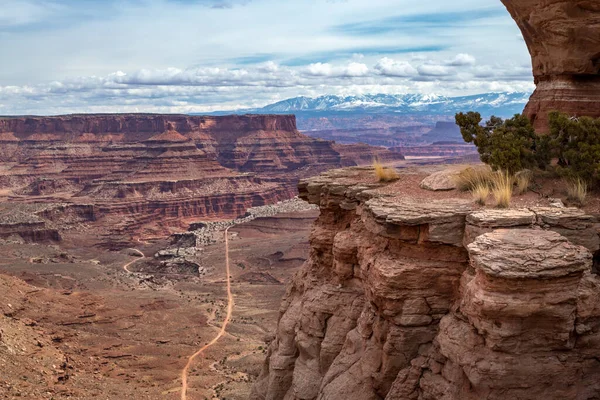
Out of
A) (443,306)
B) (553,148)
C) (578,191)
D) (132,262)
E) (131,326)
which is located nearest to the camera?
(443,306)

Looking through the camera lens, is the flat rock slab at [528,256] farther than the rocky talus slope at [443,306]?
No

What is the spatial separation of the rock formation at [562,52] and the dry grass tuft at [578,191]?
373 centimetres

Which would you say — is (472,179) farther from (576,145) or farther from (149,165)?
(149,165)

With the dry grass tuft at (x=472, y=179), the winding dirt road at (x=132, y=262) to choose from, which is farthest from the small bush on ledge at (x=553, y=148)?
the winding dirt road at (x=132, y=262)

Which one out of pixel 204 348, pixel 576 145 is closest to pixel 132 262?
pixel 204 348

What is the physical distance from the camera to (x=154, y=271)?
6931 centimetres

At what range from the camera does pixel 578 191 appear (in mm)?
14188

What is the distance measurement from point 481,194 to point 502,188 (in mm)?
457

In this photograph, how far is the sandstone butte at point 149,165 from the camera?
114 meters

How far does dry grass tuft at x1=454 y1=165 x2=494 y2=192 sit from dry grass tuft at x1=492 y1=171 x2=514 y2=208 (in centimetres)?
18

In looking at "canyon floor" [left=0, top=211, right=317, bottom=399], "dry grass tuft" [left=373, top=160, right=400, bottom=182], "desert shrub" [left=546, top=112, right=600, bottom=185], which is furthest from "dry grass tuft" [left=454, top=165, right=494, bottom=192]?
"canyon floor" [left=0, top=211, right=317, bottom=399]

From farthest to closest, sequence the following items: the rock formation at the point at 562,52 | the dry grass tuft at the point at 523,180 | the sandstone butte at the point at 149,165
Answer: the sandstone butte at the point at 149,165
the rock formation at the point at 562,52
the dry grass tuft at the point at 523,180

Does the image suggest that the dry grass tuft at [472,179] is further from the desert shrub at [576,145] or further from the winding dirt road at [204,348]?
the winding dirt road at [204,348]

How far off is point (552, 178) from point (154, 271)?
5819 cm
